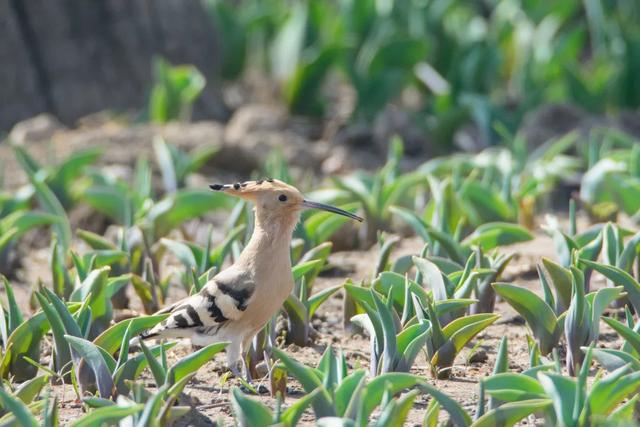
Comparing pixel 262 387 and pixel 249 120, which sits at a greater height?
pixel 249 120

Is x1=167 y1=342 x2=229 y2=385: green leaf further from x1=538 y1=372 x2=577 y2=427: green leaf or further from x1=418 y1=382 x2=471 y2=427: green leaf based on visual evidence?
x1=538 y1=372 x2=577 y2=427: green leaf

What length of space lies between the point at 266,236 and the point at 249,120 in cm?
361

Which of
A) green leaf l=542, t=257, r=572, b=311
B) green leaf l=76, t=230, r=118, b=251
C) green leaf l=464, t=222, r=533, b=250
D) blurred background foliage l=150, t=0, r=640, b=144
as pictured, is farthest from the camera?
blurred background foliage l=150, t=0, r=640, b=144

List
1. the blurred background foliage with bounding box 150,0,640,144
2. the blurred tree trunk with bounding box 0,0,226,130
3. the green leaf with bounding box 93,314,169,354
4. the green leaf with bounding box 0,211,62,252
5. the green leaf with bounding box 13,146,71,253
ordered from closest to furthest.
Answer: the green leaf with bounding box 93,314,169,354 < the green leaf with bounding box 0,211,62,252 < the green leaf with bounding box 13,146,71,253 < the blurred background foliage with bounding box 150,0,640,144 < the blurred tree trunk with bounding box 0,0,226,130

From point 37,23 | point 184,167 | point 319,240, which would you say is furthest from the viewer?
point 37,23

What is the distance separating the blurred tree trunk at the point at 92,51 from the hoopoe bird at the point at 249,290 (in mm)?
4258

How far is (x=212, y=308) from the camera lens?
375 centimetres

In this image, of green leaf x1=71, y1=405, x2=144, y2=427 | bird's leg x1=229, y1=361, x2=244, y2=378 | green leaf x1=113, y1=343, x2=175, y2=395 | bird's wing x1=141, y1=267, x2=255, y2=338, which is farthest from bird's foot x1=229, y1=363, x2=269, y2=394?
green leaf x1=71, y1=405, x2=144, y2=427

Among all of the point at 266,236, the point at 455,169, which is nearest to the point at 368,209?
the point at 455,169

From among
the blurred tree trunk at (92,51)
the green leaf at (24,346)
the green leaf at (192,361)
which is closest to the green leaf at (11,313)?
the green leaf at (24,346)

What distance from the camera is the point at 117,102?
27.7 ft

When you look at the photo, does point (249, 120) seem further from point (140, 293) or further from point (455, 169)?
point (140, 293)

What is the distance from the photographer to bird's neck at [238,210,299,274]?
12.5ft

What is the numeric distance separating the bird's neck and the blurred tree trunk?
4.28 meters
